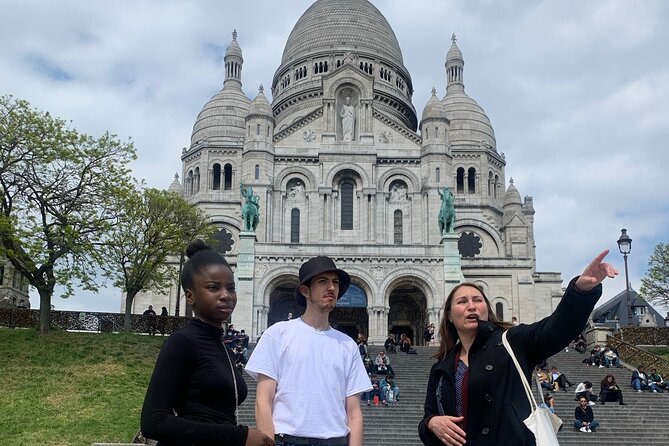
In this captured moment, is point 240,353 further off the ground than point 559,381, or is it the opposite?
point 240,353

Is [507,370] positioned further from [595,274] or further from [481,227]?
[481,227]

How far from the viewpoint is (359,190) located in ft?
157

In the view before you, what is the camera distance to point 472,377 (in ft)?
17.2

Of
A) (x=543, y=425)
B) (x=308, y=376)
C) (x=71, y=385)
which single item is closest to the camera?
(x=543, y=425)

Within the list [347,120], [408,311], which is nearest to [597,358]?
[408,311]

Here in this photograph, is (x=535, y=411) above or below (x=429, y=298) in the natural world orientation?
below

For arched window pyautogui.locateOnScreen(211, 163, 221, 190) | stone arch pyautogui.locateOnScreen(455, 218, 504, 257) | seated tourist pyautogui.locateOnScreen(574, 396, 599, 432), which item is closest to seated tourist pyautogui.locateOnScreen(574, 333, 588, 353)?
seated tourist pyautogui.locateOnScreen(574, 396, 599, 432)

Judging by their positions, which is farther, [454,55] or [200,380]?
[454,55]

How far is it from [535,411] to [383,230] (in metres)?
42.4

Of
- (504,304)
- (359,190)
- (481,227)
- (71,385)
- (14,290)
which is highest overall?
(359,190)

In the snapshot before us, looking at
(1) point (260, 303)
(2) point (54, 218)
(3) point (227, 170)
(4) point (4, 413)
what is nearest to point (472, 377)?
(4) point (4, 413)

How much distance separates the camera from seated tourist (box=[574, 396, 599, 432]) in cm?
2145

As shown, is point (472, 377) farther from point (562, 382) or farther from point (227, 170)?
point (227, 170)

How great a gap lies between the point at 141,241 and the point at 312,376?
1233 inches
